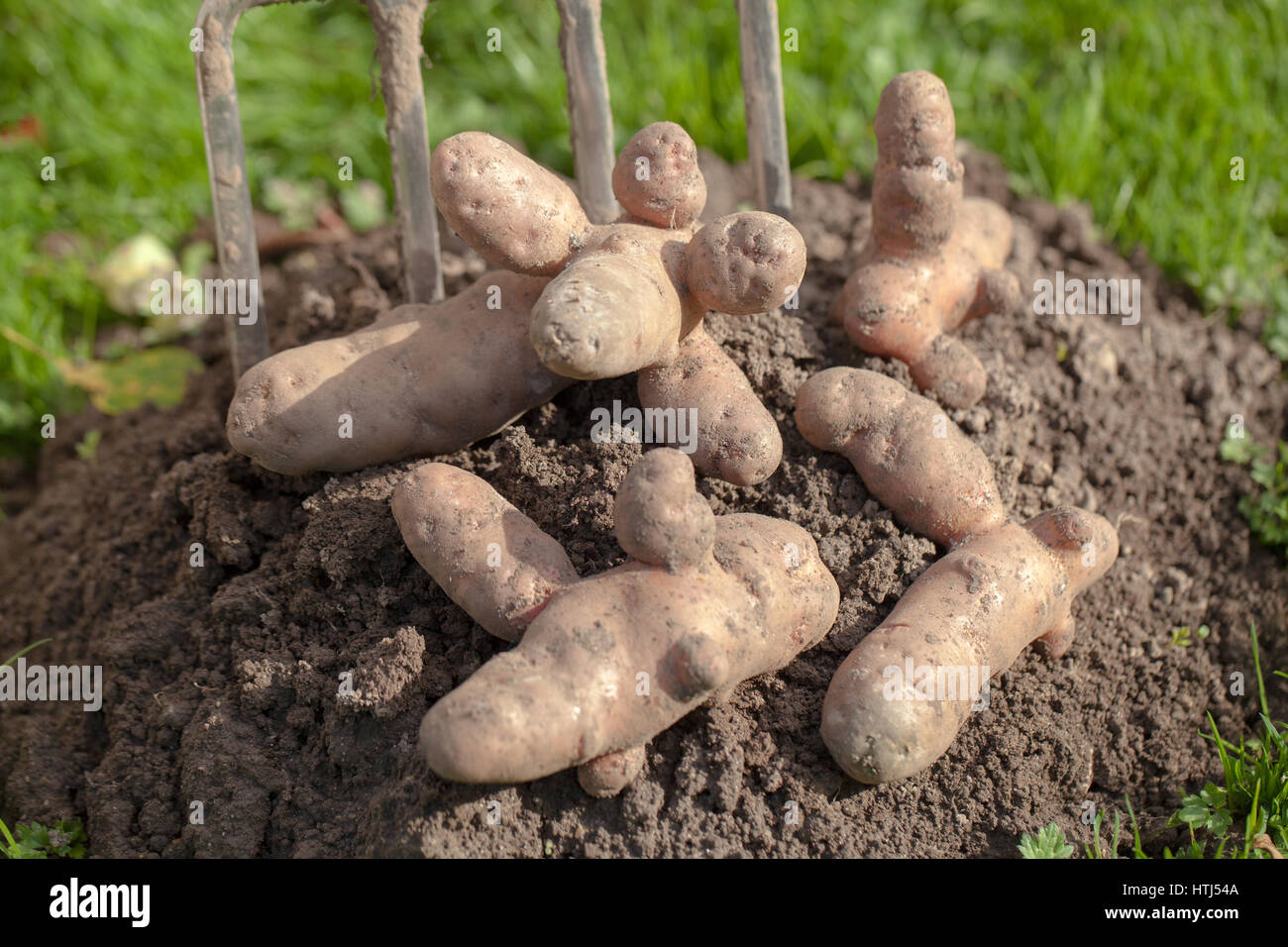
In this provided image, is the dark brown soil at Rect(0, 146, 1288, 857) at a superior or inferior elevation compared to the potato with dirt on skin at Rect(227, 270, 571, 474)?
inferior

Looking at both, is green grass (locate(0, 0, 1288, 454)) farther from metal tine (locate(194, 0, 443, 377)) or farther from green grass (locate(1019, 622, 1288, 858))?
green grass (locate(1019, 622, 1288, 858))

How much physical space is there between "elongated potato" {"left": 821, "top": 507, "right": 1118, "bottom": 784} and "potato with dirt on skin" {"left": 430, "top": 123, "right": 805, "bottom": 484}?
0.43 metres

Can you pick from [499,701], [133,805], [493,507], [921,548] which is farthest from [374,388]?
[921,548]

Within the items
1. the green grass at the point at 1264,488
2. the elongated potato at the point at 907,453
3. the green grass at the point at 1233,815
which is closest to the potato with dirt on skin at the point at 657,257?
the elongated potato at the point at 907,453

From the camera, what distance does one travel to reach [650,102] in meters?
3.67

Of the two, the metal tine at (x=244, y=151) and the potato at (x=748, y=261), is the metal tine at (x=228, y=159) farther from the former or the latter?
the potato at (x=748, y=261)

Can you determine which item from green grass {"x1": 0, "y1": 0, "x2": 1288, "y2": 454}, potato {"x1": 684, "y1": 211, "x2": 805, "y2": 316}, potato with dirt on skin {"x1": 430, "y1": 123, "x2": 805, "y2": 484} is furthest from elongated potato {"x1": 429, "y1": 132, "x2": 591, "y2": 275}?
green grass {"x1": 0, "y1": 0, "x2": 1288, "y2": 454}

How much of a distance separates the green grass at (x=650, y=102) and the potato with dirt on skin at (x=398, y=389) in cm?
144

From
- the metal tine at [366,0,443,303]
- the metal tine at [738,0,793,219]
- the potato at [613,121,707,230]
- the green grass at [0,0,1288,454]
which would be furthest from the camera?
the green grass at [0,0,1288,454]

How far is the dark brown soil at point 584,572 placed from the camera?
2105 mm

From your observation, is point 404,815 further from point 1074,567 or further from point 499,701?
point 1074,567

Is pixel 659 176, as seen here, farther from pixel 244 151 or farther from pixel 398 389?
pixel 244 151

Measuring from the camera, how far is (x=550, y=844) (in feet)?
6.59

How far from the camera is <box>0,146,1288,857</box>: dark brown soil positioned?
6.91 feet
